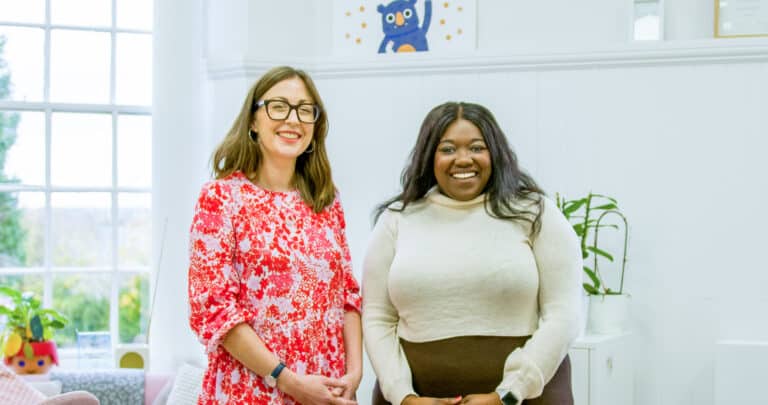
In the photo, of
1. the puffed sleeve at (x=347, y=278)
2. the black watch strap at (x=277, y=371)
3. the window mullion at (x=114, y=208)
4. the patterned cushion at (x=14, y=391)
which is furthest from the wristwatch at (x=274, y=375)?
the window mullion at (x=114, y=208)

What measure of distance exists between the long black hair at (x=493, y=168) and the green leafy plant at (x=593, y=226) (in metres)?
1.10

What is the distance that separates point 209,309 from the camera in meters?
2.20

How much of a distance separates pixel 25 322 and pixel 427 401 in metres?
2.19

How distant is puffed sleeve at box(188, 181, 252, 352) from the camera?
7.18 feet

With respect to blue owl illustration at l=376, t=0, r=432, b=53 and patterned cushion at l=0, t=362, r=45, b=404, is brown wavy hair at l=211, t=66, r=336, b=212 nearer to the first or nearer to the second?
patterned cushion at l=0, t=362, r=45, b=404

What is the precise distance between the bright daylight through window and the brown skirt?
2.18 metres

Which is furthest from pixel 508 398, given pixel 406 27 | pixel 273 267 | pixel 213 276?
pixel 406 27

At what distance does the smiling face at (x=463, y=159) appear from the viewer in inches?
95.7

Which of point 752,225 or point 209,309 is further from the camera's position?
point 752,225

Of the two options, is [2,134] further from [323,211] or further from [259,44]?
[323,211]

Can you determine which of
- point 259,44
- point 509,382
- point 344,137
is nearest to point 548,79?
point 344,137

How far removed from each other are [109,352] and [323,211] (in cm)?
222

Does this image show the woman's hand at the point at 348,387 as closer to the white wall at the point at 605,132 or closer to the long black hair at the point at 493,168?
the long black hair at the point at 493,168

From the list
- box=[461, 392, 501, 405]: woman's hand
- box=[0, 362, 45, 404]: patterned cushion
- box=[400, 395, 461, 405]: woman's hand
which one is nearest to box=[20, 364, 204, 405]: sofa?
box=[0, 362, 45, 404]: patterned cushion
